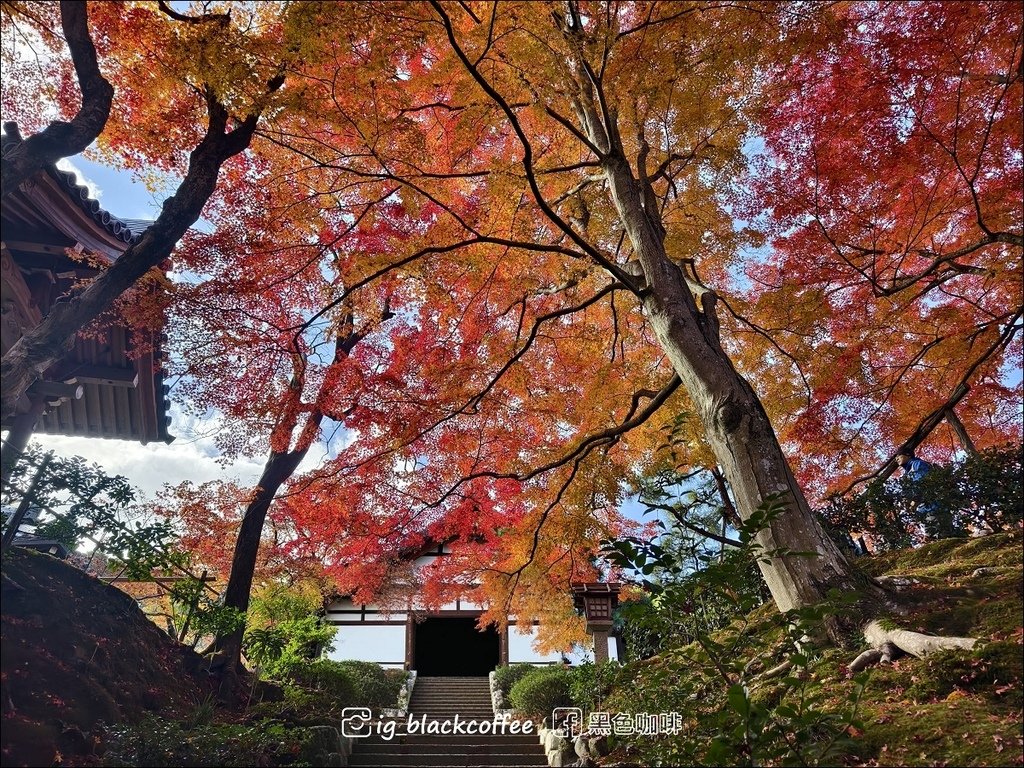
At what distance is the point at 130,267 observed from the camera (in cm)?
443

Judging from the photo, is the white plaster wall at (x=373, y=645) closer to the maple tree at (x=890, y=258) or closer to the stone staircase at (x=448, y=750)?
the stone staircase at (x=448, y=750)

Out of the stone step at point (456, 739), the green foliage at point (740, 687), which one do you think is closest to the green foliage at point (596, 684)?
the green foliage at point (740, 687)

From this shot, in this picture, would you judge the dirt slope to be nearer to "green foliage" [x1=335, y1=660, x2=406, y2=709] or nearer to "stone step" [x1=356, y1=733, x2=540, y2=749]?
"stone step" [x1=356, y1=733, x2=540, y2=749]

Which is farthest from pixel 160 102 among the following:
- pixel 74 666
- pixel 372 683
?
pixel 372 683

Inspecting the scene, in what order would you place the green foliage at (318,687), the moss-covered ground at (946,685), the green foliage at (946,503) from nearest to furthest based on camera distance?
the moss-covered ground at (946,685), the green foliage at (946,503), the green foliage at (318,687)

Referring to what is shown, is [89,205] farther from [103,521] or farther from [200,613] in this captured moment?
[200,613]

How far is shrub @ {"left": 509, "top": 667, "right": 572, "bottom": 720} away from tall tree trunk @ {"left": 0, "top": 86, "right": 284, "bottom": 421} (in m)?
8.31

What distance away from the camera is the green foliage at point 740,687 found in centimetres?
216

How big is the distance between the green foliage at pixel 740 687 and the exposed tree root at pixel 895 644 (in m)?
0.30

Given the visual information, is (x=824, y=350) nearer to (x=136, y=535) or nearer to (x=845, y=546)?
(x=845, y=546)

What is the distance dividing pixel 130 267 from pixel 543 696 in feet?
28.3

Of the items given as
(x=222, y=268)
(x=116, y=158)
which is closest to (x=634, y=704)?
(x=222, y=268)

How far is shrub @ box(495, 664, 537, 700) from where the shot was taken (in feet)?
40.7

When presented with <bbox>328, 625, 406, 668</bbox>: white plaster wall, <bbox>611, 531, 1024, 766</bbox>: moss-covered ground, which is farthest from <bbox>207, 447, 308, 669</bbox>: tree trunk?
<bbox>328, 625, 406, 668</bbox>: white plaster wall
